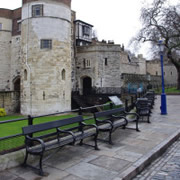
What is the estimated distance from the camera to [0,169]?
4113mm

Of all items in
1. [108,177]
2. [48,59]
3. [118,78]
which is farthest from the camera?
[118,78]

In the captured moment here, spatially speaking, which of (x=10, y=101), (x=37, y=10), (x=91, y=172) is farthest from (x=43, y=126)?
(x=10, y=101)

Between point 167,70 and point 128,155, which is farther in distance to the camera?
point 167,70

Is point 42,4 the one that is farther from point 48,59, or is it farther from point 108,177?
point 108,177

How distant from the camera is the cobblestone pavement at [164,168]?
4024mm

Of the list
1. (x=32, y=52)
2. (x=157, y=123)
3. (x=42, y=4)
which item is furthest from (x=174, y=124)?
(x=42, y=4)

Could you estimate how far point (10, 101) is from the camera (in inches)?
885

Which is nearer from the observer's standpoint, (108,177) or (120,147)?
(108,177)

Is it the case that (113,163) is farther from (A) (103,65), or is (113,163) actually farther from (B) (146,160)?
(A) (103,65)

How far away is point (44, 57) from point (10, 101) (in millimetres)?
7590

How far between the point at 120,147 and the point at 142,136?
56.8 inches

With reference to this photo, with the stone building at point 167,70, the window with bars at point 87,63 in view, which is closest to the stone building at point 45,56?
the window with bars at point 87,63

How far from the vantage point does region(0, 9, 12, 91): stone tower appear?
26172 millimetres

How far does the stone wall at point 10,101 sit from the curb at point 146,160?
64.7ft
